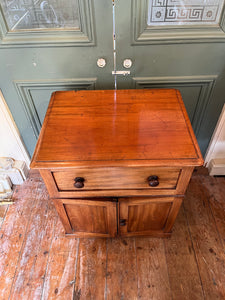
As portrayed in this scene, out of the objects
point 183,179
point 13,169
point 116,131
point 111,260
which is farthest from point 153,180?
point 13,169

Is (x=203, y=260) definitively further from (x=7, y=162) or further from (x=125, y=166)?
(x=7, y=162)

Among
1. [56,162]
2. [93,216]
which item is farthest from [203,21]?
[93,216]

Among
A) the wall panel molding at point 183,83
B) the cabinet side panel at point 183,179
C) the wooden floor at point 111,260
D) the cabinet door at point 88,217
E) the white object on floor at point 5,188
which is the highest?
the wall panel molding at point 183,83

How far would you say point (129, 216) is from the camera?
1.17m

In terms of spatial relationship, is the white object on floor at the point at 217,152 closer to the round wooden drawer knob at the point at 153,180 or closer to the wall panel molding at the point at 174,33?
the wall panel molding at the point at 174,33

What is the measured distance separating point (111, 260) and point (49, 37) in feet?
4.09

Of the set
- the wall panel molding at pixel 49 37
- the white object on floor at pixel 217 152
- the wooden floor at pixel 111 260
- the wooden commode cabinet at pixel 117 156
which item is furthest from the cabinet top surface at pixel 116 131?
the wooden floor at pixel 111 260

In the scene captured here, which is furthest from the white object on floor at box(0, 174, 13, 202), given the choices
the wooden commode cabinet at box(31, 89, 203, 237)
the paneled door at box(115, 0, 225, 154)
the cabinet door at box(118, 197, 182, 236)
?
the paneled door at box(115, 0, 225, 154)

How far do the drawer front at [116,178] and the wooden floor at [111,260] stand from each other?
523 millimetres

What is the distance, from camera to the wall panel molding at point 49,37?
110cm

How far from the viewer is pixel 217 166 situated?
162 cm

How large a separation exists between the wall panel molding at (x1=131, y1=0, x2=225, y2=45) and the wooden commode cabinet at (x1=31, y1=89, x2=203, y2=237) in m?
0.25

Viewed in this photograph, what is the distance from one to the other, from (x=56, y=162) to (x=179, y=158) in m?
0.48

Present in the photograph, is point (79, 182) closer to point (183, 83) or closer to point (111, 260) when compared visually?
point (111, 260)
